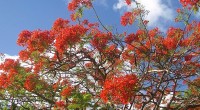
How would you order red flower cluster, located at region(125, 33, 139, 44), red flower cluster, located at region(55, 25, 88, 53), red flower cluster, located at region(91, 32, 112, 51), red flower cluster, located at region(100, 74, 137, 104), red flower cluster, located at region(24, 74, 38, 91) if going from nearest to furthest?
red flower cluster, located at region(100, 74, 137, 104), red flower cluster, located at region(55, 25, 88, 53), red flower cluster, located at region(24, 74, 38, 91), red flower cluster, located at region(91, 32, 112, 51), red flower cluster, located at region(125, 33, 139, 44)

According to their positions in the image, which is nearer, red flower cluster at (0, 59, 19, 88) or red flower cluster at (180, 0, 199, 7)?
red flower cluster at (180, 0, 199, 7)

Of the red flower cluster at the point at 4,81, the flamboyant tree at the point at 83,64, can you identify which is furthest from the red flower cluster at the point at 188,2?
the red flower cluster at the point at 4,81

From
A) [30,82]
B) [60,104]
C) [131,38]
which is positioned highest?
[131,38]

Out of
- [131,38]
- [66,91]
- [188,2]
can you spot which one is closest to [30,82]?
[66,91]

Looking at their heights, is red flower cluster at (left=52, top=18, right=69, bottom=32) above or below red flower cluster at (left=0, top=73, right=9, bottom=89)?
above

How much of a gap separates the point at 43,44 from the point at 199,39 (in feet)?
19.0

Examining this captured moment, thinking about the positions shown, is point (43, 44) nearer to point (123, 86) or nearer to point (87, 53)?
point (87, 53)

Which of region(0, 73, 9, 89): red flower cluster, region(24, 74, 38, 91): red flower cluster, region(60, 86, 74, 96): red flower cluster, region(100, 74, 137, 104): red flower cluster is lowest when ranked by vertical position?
Answer: region(100, 74, 137, 104): red flower cluster

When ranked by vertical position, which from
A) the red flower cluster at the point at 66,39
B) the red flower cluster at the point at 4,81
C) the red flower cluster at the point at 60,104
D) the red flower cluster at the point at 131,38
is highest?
the red flower cluster at the point at 131,38

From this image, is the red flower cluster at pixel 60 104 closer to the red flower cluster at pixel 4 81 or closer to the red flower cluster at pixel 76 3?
the red flower cluster at pixel 4 81

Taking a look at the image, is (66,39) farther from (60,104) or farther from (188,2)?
(188,2)

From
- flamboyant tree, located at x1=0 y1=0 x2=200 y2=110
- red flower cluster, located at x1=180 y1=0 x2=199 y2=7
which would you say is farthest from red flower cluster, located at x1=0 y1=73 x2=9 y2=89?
red flower cluster, located at x1=180 y1=0 x2=199 y2=7

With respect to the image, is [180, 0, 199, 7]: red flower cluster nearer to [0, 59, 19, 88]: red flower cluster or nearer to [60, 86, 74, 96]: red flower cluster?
[60, 86, 74, 96]: red flower cluster

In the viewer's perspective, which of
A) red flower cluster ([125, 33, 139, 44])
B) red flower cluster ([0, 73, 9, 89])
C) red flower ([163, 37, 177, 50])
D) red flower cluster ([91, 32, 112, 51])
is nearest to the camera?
red flower cluster ([0, 73, 9, 89])
